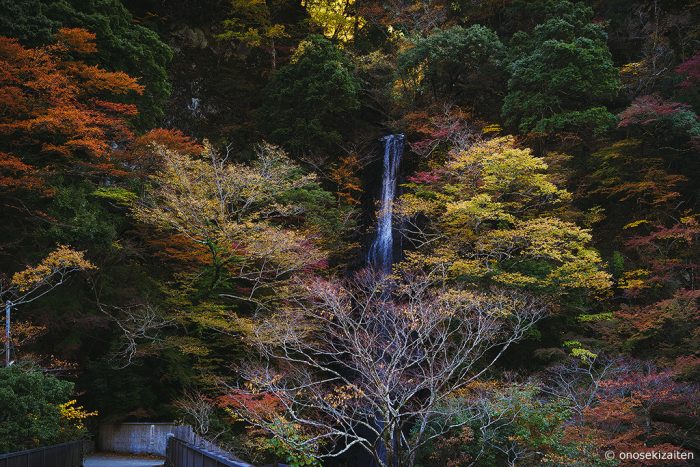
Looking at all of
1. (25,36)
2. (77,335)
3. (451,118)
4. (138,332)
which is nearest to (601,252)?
(451,118)

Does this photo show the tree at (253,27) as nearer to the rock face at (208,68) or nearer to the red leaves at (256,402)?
the rock face at (208,68)

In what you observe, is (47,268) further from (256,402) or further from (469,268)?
(469,268)

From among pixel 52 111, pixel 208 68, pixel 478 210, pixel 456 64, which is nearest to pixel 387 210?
pixel 456 64

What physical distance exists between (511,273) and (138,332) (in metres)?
11.0

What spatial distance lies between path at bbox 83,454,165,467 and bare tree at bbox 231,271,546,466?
8.74 ft

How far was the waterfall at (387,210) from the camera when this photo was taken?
2209 cm

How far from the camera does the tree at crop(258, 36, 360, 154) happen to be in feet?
77.8

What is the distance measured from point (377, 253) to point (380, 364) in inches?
461

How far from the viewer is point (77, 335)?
1517cm

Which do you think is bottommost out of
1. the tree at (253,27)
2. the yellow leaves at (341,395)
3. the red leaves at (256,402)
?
the red leaves at (256,402)

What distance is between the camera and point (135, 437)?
15781 millimetres

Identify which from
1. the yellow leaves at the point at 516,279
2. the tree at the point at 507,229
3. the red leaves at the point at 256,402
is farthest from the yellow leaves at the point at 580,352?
the red leaves at the point at 256,402

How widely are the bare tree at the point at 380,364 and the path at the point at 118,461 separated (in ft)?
8.74

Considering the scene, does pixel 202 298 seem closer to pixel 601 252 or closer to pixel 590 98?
pixel 601 252
